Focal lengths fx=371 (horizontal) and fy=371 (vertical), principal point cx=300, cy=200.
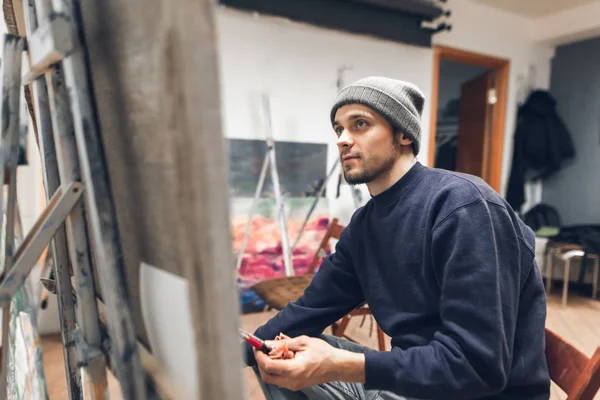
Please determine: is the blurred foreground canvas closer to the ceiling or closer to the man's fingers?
the man's fingers

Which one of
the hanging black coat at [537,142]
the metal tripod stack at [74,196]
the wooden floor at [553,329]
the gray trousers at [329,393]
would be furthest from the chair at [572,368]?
the hanging black coat at [537,142]

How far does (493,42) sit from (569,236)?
187cm

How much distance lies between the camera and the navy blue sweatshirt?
650mm

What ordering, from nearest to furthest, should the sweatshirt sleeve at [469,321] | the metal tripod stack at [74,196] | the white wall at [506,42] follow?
the metal tripod stack at [74,196] < the sweatshirt sleeve at [469,321] < the white wall at [506,42]

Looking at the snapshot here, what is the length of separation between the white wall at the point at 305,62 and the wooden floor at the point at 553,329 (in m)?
0.99

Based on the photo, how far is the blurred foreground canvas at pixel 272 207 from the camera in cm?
248

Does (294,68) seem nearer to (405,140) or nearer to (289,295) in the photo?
(289,295)

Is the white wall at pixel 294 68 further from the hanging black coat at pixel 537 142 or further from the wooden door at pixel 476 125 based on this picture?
the hanging black coat at pixel 537 142

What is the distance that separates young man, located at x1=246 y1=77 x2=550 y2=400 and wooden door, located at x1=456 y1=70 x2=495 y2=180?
3215mm

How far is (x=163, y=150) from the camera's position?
31cm

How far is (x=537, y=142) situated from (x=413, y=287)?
142 inches

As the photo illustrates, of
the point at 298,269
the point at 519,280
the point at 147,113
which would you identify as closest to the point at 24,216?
the point at 298,269

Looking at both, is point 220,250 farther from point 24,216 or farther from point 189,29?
point 24,216

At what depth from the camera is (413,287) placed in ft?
2.66
